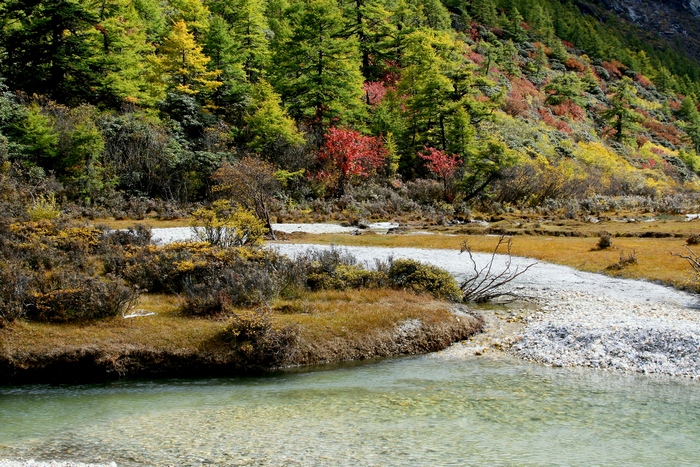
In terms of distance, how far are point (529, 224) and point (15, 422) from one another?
34.2 meters

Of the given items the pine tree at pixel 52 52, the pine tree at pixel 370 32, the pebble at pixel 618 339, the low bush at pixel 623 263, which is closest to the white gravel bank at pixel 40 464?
the pebble at pixel 618 339

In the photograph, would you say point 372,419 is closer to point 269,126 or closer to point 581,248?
point 581,248

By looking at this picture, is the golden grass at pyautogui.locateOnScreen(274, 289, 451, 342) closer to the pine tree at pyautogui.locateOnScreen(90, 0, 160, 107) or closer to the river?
the river

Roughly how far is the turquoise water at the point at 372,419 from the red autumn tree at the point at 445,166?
1371 inches

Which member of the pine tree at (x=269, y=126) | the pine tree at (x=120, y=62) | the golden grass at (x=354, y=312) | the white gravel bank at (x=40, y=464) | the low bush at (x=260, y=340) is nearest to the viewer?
the white gravel bank at (x=40, y=464)

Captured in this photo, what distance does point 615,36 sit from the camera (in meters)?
134

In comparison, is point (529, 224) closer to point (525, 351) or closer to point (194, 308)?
point (525, 351)

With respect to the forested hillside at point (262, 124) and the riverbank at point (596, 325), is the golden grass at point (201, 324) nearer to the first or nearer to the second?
the riverbank at point (596, 325)

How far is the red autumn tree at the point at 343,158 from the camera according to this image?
159 ft

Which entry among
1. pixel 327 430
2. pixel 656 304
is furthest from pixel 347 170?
pixel 327 430

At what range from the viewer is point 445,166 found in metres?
47.5

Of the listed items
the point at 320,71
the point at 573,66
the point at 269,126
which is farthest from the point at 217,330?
the point at 573,66

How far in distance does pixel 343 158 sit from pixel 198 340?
35419mm

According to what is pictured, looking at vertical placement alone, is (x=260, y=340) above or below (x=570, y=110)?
below
